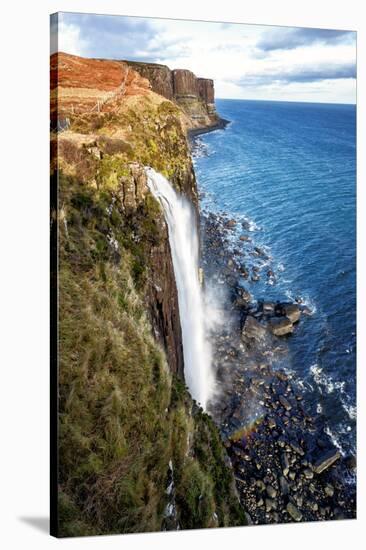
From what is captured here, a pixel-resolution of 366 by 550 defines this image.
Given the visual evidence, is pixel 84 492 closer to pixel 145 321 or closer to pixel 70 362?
pixel 70 362

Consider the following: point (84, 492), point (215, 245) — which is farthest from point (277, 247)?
Result: point (84, 492)

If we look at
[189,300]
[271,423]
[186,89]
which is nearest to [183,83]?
[186,89]

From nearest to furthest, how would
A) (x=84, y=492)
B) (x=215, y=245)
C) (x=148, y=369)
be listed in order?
(x=84, y=492)
(x=148, y=369)
(x=215, y=245)

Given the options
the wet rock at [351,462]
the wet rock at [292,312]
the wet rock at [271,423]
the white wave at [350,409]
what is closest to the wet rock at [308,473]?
the wet rock at [351,462]

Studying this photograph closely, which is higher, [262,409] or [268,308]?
[268,308]

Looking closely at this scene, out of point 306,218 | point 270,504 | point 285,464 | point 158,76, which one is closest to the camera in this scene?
point 158,76

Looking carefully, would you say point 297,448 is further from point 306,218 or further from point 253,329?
point 306,218
